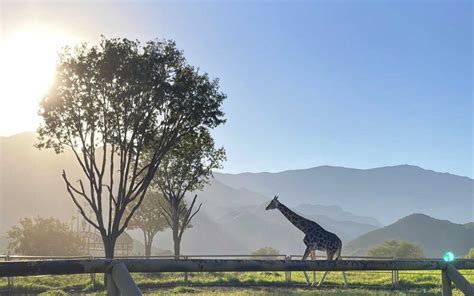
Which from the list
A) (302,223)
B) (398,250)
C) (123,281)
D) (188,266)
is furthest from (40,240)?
(398,250)

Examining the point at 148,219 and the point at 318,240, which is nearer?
the point at 318,240

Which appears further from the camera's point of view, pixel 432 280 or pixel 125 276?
pixel 432 280

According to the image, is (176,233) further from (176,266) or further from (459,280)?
(176,266)

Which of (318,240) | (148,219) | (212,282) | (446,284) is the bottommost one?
(212,282)

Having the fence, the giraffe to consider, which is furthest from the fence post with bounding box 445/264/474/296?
the giraffe

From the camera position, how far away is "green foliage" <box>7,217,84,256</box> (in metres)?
76.6

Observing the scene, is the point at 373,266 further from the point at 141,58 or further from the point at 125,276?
the point at 141,58

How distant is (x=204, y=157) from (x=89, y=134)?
39.2ft

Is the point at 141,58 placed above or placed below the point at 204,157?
above

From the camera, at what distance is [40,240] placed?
7769 cm

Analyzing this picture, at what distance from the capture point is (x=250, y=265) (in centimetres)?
424

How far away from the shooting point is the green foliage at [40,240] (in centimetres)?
7656

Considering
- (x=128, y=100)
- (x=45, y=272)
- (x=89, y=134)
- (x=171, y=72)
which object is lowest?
(x=45, y=272)

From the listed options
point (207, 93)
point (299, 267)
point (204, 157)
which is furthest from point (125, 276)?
point (204, 157)
